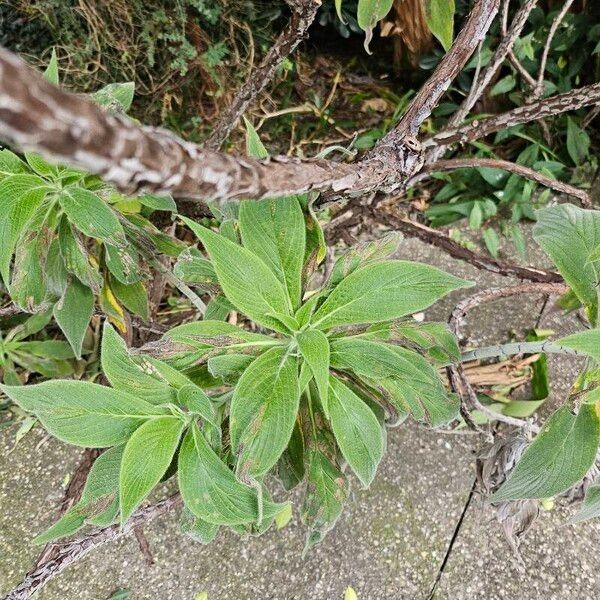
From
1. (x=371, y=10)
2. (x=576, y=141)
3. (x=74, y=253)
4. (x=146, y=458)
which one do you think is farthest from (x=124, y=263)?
(x=576, y=141)

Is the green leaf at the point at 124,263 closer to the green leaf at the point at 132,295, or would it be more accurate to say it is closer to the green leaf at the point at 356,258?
the green leaf at the point at 132,295

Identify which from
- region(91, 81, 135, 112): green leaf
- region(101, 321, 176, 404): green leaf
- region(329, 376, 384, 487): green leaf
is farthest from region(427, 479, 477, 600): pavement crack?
region(91, 81, 135, 112): green leaf

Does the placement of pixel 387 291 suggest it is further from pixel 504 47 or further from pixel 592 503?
pixel 504 47

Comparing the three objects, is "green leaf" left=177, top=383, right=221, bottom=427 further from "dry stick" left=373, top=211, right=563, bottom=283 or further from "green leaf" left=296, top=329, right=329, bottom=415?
"dry stick" left=373, top=211, right=563, bottom=283

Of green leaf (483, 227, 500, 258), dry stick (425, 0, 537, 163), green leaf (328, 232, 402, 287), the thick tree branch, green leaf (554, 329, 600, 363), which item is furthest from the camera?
green leaf (483, 227, 500, 258)

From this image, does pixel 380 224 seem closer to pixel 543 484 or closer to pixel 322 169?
pixel 543 484

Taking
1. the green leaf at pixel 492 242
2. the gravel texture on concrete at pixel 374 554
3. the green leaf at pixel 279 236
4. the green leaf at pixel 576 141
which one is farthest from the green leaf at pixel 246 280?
the green leaf at pixel 576 141
